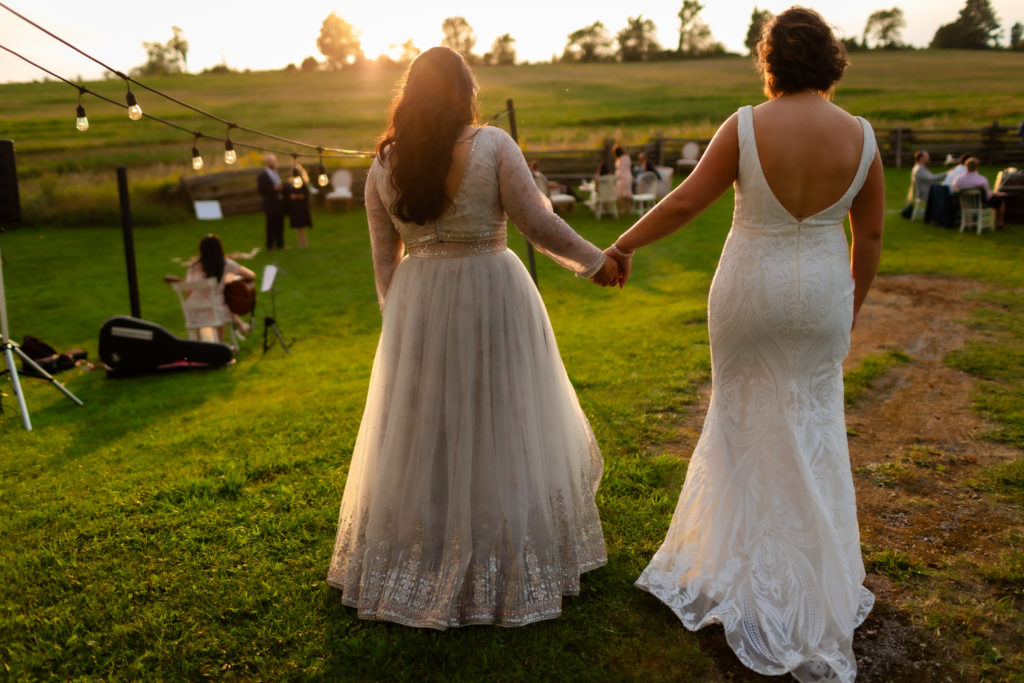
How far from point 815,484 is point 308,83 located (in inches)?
2451

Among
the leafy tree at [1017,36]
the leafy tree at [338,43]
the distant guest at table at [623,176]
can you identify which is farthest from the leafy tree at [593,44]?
the distant guest at table at [623,176]

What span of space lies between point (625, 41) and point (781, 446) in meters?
76.8

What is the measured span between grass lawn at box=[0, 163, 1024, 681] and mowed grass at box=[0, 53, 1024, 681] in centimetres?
1

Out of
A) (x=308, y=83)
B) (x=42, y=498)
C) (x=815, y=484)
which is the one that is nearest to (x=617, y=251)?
(x=815, y=484)

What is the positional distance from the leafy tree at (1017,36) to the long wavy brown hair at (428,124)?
7829 cm

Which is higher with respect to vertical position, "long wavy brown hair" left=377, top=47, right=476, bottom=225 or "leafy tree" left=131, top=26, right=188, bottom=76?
"leafy tree" left=131, top=26, right=188, bottom=76

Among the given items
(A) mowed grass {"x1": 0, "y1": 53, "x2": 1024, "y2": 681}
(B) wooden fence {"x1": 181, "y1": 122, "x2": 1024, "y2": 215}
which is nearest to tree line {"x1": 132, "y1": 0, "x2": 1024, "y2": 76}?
(B) wooden fence {"x1": 181, "y1": 122, "x2": 1024, "y2": 215}

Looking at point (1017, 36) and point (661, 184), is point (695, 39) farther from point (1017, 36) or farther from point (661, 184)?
point (661, 184)

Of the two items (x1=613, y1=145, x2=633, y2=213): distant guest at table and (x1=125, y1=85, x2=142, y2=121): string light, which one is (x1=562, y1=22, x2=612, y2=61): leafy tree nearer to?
(x1=613, y1=145, x2=633, y2=213): distant guest at table

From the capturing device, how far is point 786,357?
290 centimetres

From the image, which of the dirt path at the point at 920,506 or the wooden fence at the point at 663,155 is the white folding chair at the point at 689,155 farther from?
the dirt path at the point at 920,506

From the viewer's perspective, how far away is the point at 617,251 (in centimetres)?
344

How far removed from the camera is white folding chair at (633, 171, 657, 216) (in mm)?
19906

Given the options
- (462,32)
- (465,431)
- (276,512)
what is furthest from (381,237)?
(462,32)
